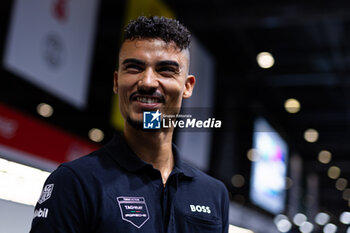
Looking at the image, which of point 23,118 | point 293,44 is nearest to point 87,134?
point 293,44

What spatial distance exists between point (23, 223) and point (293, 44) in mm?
6783

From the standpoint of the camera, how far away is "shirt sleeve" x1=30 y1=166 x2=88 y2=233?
3.31 ft

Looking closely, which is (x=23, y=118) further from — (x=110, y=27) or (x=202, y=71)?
(x=110, y=27)

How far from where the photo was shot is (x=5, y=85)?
6242 mm

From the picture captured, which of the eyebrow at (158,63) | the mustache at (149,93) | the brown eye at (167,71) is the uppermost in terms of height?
the eyebrow at (158,63)

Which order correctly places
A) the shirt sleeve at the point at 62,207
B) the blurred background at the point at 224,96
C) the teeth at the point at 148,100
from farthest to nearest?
1. the blurred background at the point at 224,96
2. the teeth at the point at 148,100
3. the shirt sleeve at the point at 62,207

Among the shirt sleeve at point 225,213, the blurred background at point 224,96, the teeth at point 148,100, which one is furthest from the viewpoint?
the blurred background at point 224,96

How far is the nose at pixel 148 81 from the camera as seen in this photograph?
1.10 m

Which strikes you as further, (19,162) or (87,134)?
(87,134)

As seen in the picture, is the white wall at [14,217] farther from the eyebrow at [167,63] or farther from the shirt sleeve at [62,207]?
the eyebrow at [167,63]

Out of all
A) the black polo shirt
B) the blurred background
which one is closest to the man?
the black polo shirt

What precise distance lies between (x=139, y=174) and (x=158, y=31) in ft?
1.19

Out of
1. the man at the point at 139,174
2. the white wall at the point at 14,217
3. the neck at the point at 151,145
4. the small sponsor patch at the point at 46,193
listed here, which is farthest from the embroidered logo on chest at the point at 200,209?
the white wall at the point at 14,217

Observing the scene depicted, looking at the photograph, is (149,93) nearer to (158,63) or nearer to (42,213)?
(158,63)
